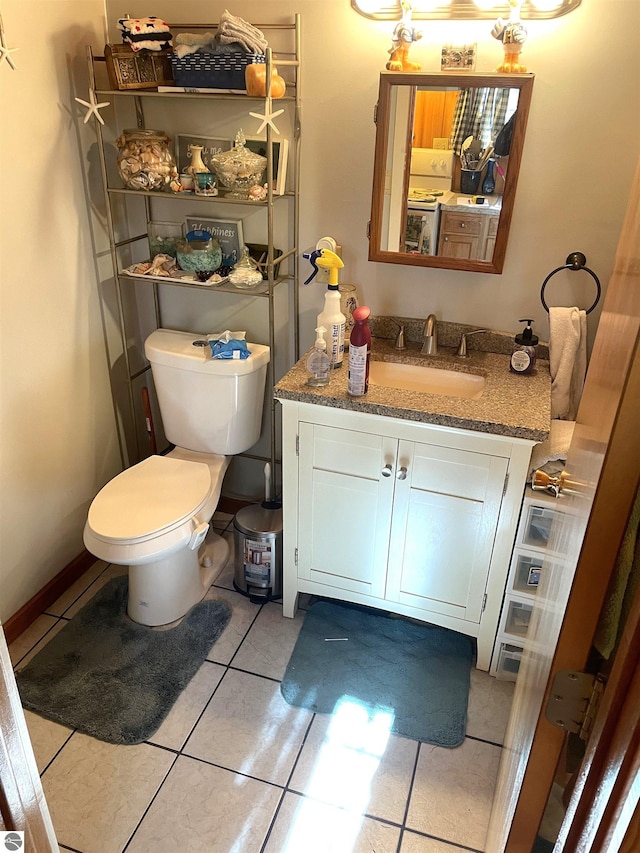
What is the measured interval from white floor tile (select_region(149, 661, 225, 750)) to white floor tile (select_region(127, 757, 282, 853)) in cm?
8

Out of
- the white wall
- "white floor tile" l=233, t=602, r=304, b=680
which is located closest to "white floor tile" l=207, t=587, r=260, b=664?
"white floor tile" l=233, t=602, r=304, b=680

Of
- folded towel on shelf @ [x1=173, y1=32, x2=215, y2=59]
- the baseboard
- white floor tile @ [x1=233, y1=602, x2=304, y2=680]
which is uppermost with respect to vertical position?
folded towel on shelf @ [x1=173, y1=32, x2=215, y2=59]

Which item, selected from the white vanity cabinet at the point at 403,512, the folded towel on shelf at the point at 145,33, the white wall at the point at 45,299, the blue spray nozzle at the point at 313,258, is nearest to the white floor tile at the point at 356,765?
the white vanity cabinet at the point at 403,512

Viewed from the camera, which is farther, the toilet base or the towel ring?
the toilet base

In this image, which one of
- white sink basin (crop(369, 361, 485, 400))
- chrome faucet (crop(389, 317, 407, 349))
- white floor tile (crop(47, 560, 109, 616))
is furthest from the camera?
white floor tile (crop(47, 560, 109, 616))

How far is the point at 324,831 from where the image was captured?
1648 millimetres

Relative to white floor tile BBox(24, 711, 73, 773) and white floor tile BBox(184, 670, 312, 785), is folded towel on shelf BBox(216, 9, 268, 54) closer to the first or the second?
white floor tile BBox(184, 670, 312, 785)

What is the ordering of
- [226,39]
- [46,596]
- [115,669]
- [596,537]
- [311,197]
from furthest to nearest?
[46,596]
[311,197]
[115,669]
[226,39]
[596,537]

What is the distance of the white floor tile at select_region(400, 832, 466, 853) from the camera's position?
1616 millimetres

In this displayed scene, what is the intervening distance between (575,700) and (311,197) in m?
1.80

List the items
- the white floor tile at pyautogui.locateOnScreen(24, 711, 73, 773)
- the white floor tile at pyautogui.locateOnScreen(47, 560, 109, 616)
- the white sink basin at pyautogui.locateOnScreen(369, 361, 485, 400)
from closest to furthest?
the white floor tile at pyautogui.locateOnScreen(24, 711, 73, 773) → the white sink basin at pyautogui.locateOnScreen(369, 361, 485, 400) → the white floor tile at pyautogui.locateOnScreen(47, 560, 109, 616)

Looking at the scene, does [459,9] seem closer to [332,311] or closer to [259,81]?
[259,81]

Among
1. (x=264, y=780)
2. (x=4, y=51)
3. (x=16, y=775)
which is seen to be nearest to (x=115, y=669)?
(x=264, y=780)

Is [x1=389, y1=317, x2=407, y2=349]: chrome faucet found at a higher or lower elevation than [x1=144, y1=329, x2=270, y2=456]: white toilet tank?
higher
